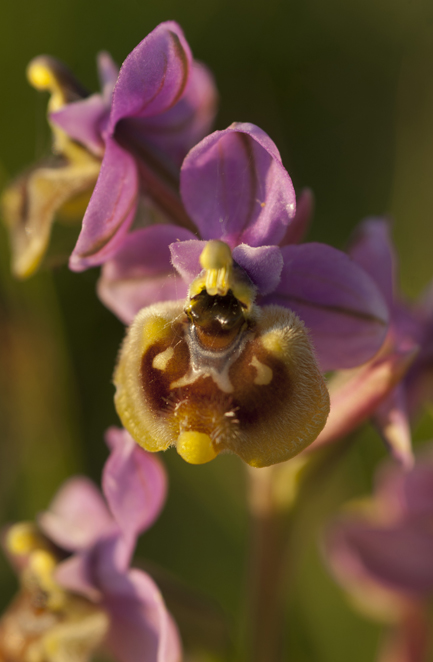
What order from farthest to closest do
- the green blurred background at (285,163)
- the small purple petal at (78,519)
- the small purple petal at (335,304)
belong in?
1. the green blurred background at (285,163)
2. the small purple petal at (78,519)
3. the small purple petal at (335,304)

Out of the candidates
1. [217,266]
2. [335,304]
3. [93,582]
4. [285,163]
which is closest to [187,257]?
[217,266]

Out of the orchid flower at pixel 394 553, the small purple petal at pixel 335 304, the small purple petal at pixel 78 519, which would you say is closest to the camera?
the small purple petal at pixel 335 304

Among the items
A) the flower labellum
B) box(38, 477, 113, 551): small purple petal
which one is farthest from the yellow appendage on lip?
box(38, 477, 113, 551): small purple petal

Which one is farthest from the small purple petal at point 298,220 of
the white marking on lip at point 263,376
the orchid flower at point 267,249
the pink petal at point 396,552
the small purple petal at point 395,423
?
the pink petal at point 396,552

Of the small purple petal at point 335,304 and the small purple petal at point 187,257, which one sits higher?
the small purple petal at point 187,257

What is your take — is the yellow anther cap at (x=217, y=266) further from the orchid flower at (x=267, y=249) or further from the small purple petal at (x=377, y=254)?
the small purple petal at (x=377, y=254)

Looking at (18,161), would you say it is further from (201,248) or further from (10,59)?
(201,248)

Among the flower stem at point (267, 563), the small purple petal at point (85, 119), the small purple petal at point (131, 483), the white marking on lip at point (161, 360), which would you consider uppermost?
the small purple petal at point (85, 119)
